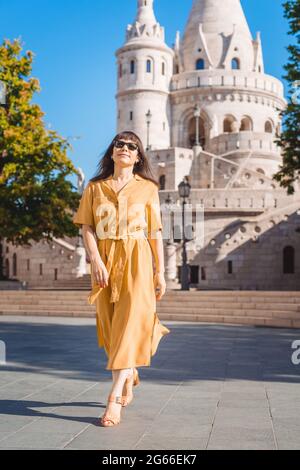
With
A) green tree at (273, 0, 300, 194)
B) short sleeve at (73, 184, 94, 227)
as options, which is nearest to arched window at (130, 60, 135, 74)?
green tree at (273, 0, 300, 194)

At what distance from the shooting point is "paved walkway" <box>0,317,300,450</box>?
4.72 metres

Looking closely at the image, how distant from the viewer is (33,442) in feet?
15.0

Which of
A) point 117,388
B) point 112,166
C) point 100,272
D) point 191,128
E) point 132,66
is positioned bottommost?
point 117,388

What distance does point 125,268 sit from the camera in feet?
18.0

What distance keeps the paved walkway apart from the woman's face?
2161 millimetres

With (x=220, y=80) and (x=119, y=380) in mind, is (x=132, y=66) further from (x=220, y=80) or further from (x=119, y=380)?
(x=119, y=380)

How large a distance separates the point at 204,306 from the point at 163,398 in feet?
38.4

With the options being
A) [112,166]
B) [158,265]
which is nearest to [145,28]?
[112,166]

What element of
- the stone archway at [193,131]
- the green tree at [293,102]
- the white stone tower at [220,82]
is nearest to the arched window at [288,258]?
the green tree at [293,102]

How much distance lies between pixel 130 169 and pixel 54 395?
2393mm

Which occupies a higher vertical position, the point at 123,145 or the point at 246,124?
the point at 246,124

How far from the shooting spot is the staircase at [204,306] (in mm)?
16372

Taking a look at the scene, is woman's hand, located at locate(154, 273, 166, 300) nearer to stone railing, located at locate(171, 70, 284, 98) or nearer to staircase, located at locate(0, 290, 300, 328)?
staircase, located at locate(0, 290, 300, 328)

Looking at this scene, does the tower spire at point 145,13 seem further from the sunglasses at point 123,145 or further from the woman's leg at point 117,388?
the woman's leg at point 117,388
